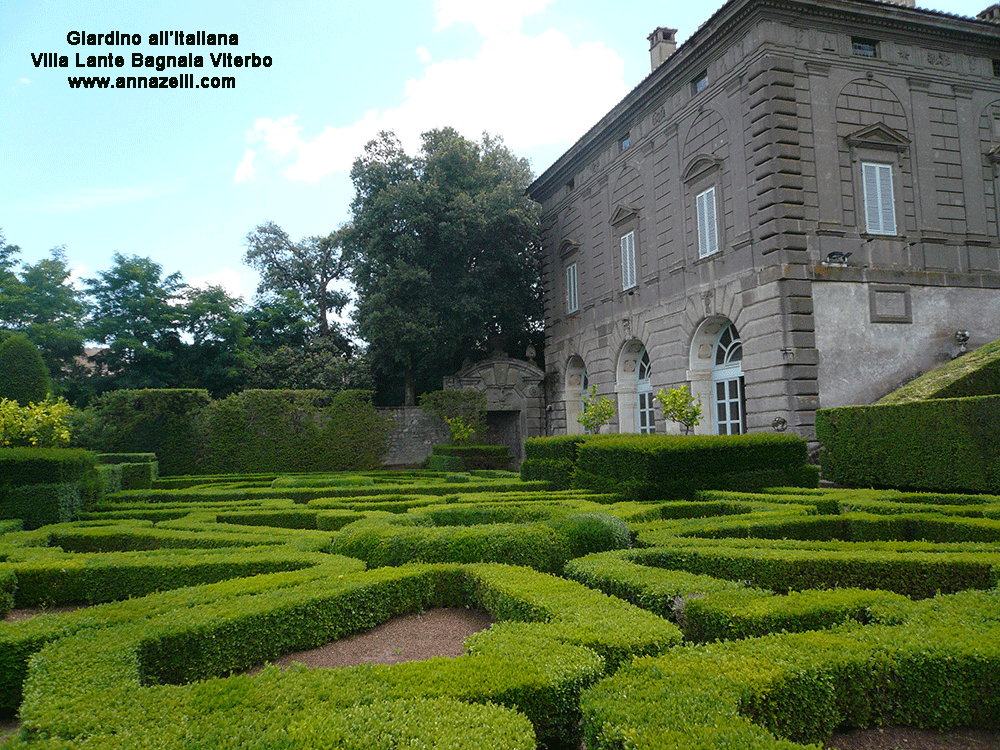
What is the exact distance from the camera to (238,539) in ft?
23.2

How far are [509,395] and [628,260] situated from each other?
794 centimetres

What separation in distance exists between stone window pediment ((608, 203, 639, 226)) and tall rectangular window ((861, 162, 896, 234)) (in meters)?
7.00

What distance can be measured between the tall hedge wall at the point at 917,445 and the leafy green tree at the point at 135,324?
81.4 feet

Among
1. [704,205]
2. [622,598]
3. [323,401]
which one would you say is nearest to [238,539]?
[622,598]

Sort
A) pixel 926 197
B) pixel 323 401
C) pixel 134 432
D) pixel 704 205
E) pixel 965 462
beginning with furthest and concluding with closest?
pixel 323 401 → pixel 134 432 → pixel 704 205 → pixel 926 197 → pixel 965 462

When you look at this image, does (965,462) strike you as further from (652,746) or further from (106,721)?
(106,721)

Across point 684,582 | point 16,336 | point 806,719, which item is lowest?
point 806,719

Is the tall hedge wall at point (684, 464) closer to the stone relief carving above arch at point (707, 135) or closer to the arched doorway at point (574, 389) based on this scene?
the stone relief carving above arch at point (707, 135)

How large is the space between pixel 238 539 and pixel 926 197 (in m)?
18.0

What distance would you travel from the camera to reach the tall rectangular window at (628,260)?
2206cm

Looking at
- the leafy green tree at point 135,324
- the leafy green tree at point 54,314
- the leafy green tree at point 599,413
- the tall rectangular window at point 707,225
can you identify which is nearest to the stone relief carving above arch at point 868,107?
the tall rectangular window at point 707,225

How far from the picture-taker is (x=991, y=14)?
19250 millimetres

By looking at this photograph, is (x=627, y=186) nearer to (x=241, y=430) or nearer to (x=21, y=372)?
(x=241, y=430)

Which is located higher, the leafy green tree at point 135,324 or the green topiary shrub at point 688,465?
the leafy green tree at point 135,324
